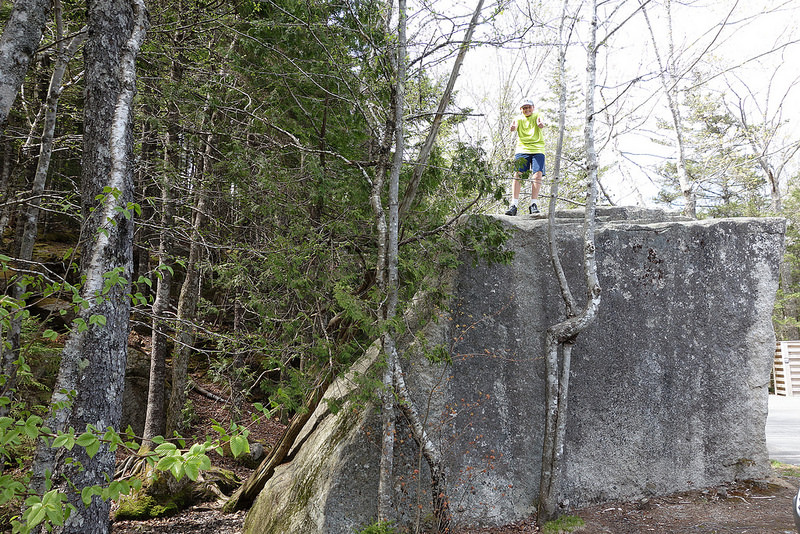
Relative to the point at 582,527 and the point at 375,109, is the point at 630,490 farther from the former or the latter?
the point at 375,109

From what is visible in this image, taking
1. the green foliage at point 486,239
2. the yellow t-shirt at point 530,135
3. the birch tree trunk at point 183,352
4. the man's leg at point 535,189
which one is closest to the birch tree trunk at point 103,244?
the green foliage at point 486,239

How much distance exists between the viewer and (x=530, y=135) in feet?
19.2

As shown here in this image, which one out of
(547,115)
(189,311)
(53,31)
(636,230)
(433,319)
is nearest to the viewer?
(433,319)

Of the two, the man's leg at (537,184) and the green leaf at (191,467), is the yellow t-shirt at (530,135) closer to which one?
the man's leg at (537,184)

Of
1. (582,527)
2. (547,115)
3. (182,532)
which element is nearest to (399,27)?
(582,527)

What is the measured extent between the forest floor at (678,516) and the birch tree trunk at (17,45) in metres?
3.20

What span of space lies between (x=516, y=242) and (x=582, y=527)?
293cm

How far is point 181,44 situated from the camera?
5.37 metres

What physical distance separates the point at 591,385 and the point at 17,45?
18.4 feet

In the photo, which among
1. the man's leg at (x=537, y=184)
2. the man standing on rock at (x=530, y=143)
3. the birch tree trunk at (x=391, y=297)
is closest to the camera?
the birch tree trunk at (x=391, y=297)

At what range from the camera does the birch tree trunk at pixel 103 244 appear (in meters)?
2.82

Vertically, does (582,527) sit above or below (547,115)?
below

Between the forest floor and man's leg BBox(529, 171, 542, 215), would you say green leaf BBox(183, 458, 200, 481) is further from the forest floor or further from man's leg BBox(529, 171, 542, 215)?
man's leg BBox(529, 171, 542, 215)

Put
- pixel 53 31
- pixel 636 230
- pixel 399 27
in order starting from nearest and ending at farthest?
pixel 399 27, pixel 53 31, pixel 636 230
